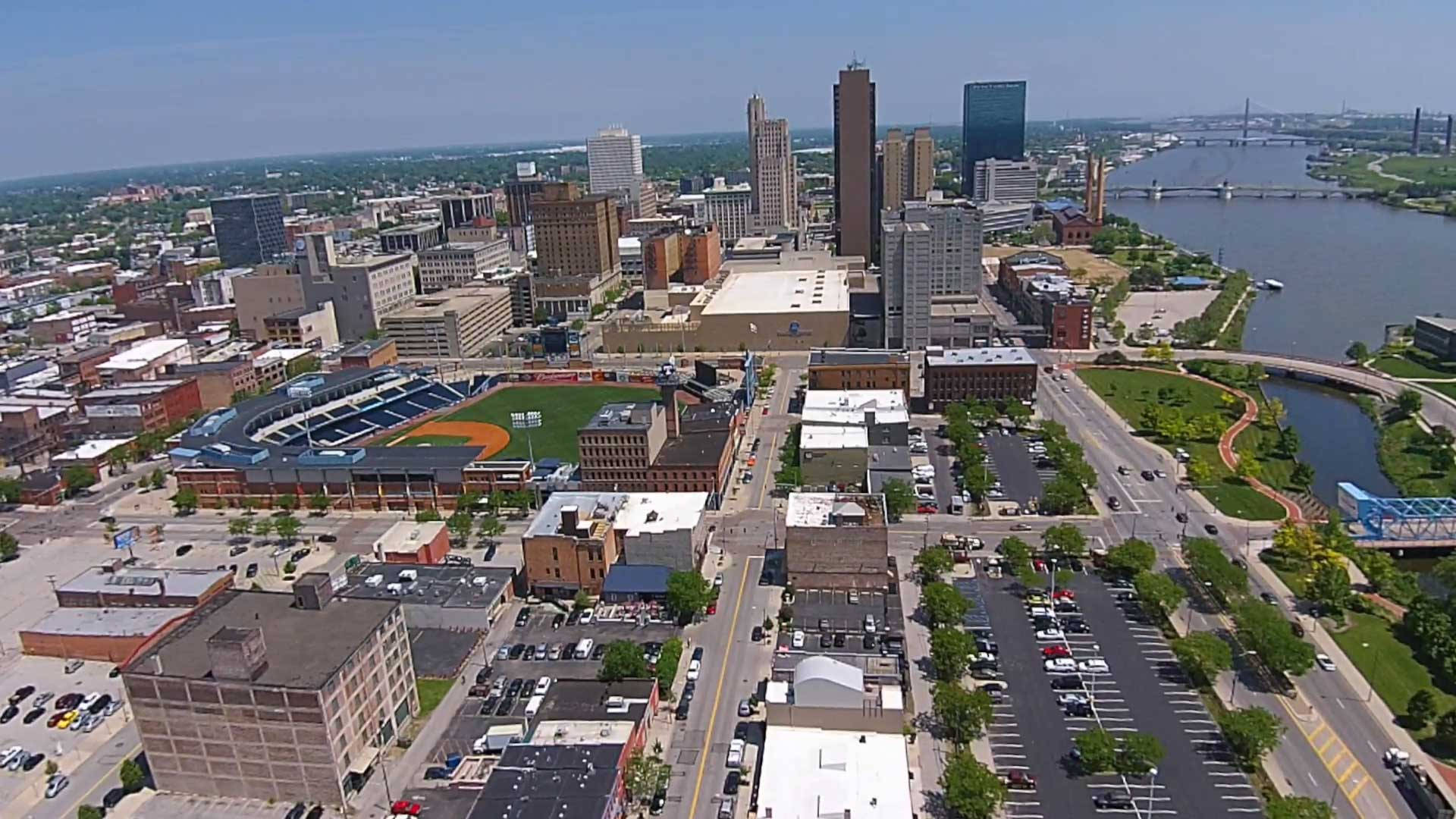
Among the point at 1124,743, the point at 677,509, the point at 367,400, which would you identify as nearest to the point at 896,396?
the point at 677,509

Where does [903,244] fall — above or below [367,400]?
above

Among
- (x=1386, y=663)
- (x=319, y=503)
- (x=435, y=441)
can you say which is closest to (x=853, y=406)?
(x=435, y=441)

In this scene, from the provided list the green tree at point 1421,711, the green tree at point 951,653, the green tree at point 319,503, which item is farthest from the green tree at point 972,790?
the green tree at point 319,503

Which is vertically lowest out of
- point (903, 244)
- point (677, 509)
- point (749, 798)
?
point (749, 798)

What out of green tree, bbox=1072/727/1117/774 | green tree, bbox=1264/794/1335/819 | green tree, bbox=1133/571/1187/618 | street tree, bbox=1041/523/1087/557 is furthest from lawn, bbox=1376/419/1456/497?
green tree, bbox=1072/727/1117/774

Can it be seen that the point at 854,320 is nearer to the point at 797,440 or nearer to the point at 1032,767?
the point at 797,440

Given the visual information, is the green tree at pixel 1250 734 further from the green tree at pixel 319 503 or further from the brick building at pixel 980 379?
Result: the green tree at pixel 319 503

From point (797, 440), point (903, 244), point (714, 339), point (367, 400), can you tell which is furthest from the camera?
point (714, 339)
